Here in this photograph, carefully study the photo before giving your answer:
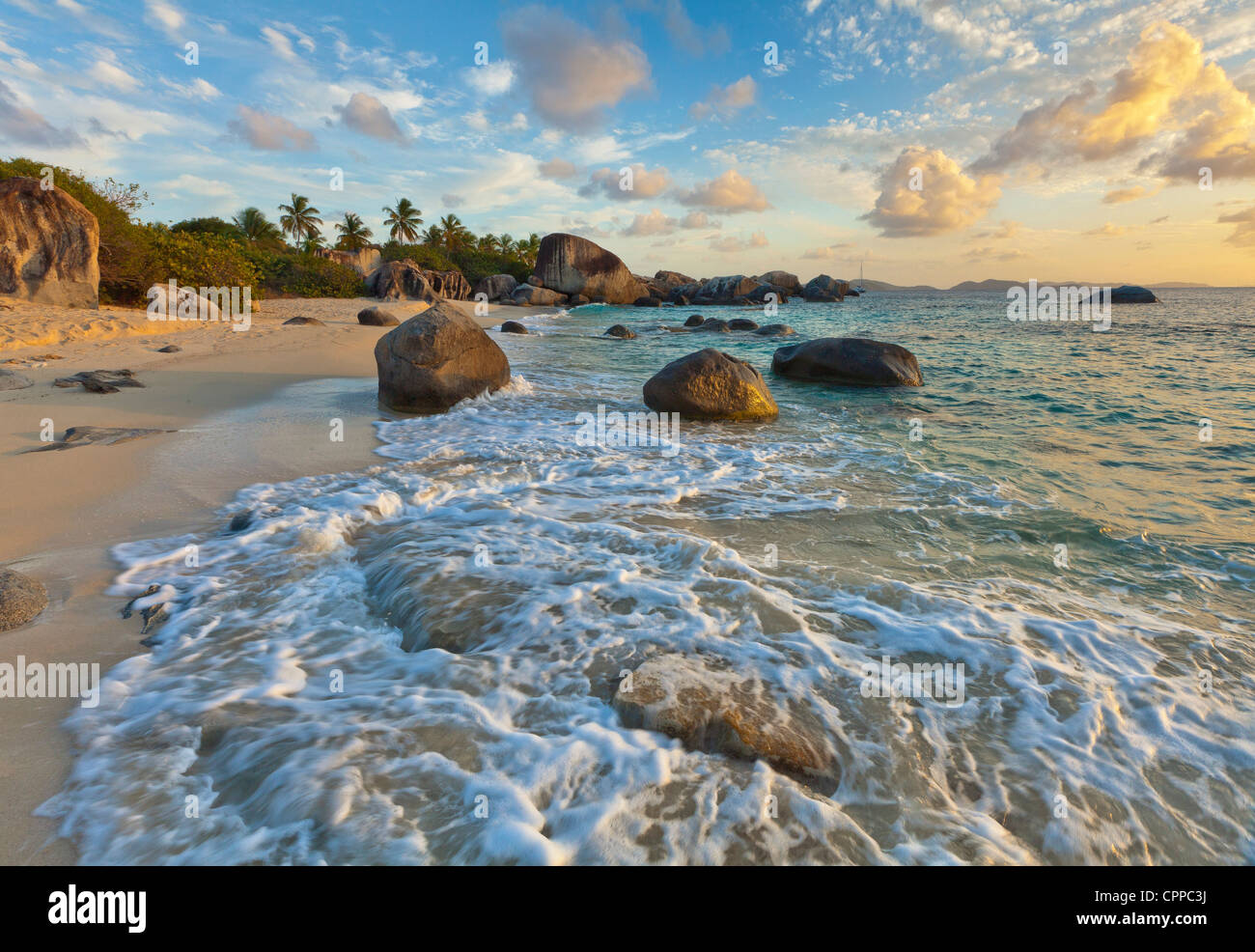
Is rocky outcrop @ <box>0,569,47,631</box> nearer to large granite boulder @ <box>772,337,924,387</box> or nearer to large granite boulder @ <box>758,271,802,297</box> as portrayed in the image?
large granite boulder @ <box>772,337,924,387</box>

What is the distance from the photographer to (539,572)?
3.70 meters

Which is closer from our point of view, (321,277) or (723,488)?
(723,488)

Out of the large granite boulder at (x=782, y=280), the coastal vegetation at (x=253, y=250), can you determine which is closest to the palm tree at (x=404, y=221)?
the coastal vegetation at (x=253, y=250)

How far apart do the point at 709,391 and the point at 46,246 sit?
51.1 ft

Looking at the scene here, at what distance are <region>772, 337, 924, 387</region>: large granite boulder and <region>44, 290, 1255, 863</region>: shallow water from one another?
606cm

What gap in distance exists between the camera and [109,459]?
513 cm

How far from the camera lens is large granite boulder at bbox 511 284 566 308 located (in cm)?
4314

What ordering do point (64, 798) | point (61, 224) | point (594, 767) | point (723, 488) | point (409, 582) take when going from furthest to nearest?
point (61, 224), point (723, 488), point (409, 582), point (594, 767), point (64, 798)

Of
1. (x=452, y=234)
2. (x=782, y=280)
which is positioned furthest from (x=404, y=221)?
(x=782, y=280)

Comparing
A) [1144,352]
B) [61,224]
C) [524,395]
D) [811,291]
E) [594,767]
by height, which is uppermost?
[811,291]

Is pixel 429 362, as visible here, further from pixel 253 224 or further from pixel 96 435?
pixel 253 224

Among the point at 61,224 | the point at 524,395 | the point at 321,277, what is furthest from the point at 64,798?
the point at 321,277

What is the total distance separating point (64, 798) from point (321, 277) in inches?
1343

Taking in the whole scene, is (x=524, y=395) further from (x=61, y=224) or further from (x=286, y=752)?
(x=61, y=224)
